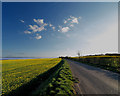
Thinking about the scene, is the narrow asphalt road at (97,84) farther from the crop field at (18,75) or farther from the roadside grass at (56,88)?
the crop field at (18,75)

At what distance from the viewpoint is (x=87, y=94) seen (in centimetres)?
355

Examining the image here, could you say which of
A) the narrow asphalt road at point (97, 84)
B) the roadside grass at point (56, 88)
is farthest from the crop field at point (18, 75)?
the narrow asphalt road at point (97, 84)

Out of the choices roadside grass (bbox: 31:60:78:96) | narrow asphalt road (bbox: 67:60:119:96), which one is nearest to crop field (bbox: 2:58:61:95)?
roadside grass (bbox: 31:60:78:96)

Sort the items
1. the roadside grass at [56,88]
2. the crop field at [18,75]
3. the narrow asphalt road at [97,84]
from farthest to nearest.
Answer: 1. the crop field at [18,75]
2. the narrow asphalt road at [97,84]
3. the roadside grass at [56,88]

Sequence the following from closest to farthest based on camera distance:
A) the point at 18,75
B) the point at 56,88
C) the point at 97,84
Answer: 1. the point at 56,88
2. the point at 97,84
3. the point at 18,75

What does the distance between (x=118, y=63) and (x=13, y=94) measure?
17.2 meters

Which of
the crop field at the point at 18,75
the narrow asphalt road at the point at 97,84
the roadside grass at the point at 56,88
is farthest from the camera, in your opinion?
the crop field at the point at 18,75

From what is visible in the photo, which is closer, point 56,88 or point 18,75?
point 56,88

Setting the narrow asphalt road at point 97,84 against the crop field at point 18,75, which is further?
the crop field at point 18,75

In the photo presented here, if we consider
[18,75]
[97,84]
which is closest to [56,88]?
[97,84]

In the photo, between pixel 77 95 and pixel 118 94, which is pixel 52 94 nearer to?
pixel 77 95

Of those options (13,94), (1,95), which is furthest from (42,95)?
(1,95)

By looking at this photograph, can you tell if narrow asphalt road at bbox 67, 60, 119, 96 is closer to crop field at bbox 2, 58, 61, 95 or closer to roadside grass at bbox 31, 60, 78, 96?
roadside grass at bbox 31, 60, 78, 96

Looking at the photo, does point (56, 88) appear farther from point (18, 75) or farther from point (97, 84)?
point (18, 75)
